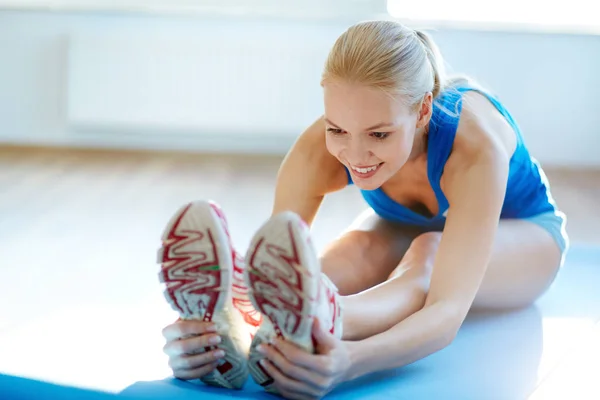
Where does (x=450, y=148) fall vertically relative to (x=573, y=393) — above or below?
above

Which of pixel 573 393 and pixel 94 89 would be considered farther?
pixel 94 89

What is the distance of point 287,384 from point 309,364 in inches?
2.8

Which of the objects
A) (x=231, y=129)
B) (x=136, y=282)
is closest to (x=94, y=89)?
(x=231, y=129)

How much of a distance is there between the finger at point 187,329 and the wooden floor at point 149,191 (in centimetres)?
137

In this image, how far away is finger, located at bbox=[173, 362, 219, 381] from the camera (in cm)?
142

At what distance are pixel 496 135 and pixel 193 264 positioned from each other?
2.50 ft

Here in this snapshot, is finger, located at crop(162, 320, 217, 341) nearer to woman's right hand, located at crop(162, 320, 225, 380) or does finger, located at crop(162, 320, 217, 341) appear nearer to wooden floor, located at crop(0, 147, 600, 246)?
woman's right hand, located at crop(162, 320, 225, 380)

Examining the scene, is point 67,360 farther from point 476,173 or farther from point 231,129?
point 231,129

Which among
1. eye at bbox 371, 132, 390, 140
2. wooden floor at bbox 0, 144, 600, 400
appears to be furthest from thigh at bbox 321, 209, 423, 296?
eye at bbox 371, 132, 390, 140

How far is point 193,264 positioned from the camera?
1.33 metres

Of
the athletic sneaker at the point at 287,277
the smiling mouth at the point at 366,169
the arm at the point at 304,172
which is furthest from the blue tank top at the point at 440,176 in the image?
the athletic sneaker at the point at 287,277

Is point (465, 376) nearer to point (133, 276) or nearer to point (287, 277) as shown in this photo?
point (287, 277)

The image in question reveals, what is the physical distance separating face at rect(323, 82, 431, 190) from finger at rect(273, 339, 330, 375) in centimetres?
38

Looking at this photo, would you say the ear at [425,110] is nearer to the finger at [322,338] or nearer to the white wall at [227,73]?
the finger at [322,338]
